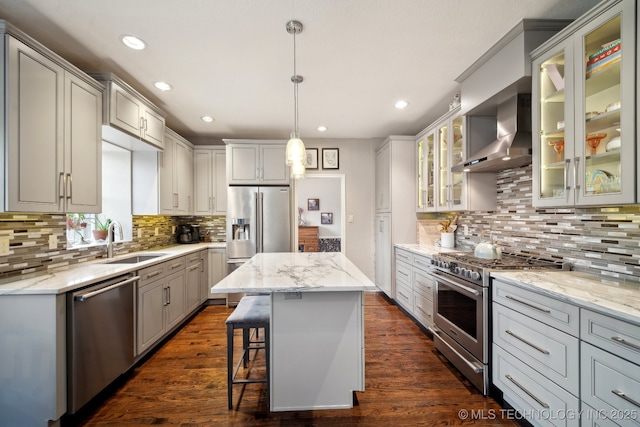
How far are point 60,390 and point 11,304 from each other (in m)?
0.58

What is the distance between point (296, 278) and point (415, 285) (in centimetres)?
196

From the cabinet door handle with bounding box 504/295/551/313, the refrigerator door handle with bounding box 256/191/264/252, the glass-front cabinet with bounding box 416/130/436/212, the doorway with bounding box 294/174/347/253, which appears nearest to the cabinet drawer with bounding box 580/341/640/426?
the cabinet door handle with bounding box 504/295/551/313

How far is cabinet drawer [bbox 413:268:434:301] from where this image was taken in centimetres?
284

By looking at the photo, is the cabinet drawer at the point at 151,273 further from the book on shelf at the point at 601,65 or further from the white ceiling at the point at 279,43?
the book on shelf at the point at 601,65

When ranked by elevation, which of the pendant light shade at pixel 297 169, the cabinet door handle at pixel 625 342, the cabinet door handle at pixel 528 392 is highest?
the pendant light shade at pixel 297 169

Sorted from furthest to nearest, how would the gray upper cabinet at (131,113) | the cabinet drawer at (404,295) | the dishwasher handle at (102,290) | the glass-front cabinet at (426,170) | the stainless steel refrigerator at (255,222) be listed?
the stainless steel refrigerator at (255,222) < the glass-front cabinet at (426,170) < the cabinet drawer at (404,295) < the gray upper cabinet at (131,113) < the dishwasher handle at (102,290)

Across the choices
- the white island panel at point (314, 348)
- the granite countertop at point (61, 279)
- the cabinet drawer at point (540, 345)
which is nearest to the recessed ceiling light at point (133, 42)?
the granite countertop at point (61, 279)

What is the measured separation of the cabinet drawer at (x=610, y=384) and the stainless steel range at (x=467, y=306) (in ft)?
2.09

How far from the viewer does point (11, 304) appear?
1593mm

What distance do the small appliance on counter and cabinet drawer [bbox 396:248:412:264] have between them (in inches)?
122

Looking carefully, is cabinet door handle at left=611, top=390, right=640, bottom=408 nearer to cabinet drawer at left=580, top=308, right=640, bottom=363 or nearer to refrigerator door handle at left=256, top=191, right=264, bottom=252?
cabinet drawer at left=580, top=308, right=640, bottom=363

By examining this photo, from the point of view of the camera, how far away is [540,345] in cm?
154

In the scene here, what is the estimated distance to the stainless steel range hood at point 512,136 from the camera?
2.05 meters

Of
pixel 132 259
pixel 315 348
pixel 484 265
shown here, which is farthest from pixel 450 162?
pixel 132 259
